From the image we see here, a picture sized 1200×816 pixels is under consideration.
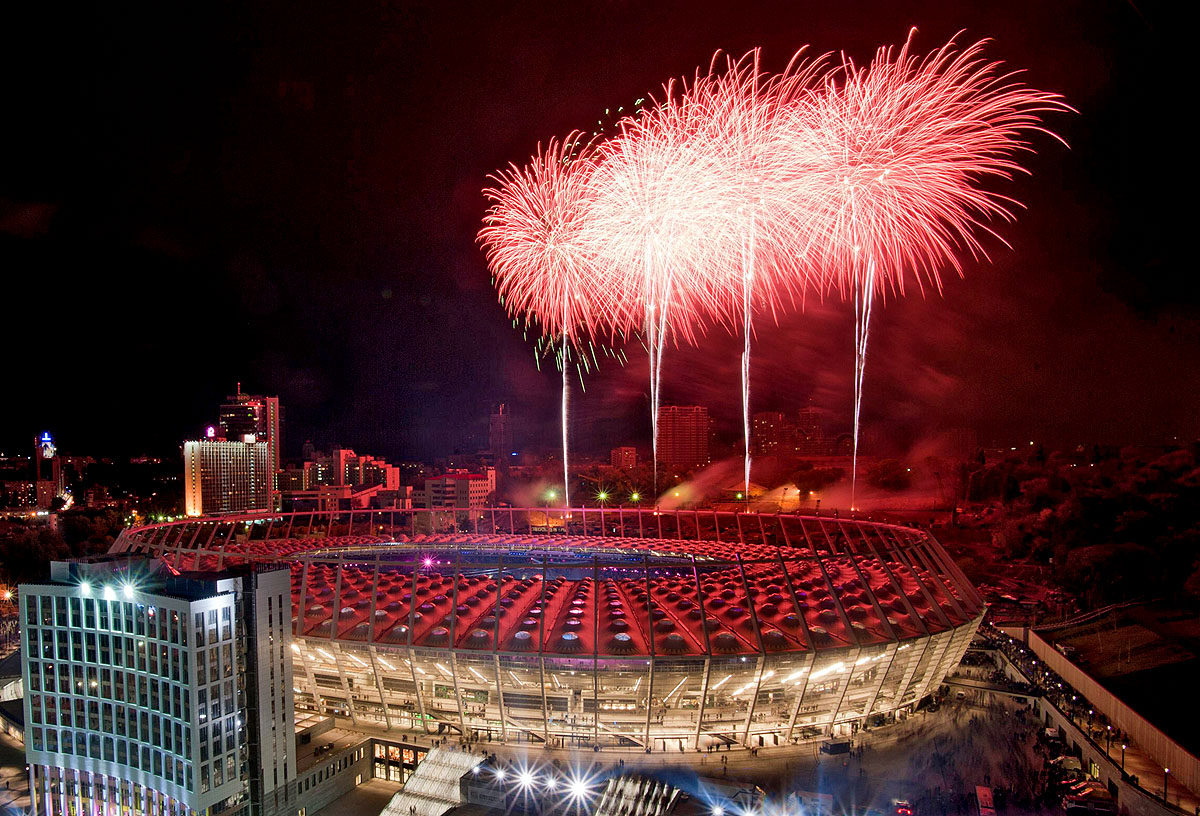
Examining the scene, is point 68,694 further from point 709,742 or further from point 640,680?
point 709,742

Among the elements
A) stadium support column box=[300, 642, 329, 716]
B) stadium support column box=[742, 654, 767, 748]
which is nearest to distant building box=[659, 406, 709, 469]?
stadium support column box=[742, 654, 767, 748]

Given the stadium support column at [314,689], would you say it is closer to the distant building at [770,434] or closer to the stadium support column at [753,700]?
the stadium support column at [753,700]

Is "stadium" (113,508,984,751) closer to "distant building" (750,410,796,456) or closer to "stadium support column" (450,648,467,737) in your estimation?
"stadium support column" (450,648,467,737)

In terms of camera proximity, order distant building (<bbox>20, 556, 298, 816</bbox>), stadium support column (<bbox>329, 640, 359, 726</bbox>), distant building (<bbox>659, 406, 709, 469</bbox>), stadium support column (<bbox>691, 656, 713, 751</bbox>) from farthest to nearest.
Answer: distant building (<bbox>659, 406, 709, 469</bbox>)
stadium support column (<bbox>329, 640, 359, 726</bbox>)
stadium support column (<bbox>691, 656, 713, 751</bbox>)
distant building (<bbox>20, 556, 298, 816</bbox>)

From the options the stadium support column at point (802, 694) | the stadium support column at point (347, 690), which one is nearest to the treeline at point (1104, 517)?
the stadium support column at point (802, 694)

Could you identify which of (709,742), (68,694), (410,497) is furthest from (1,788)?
(410,497)

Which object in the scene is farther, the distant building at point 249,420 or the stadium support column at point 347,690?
the distant building at point 249,420
